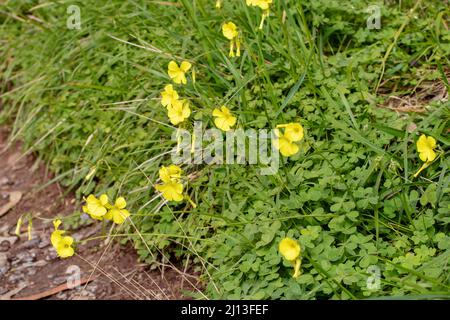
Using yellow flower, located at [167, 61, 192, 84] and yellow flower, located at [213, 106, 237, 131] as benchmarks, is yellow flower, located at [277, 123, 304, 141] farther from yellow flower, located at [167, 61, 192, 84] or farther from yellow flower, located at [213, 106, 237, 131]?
yellow flower, located at [167, 61, 192, 84]

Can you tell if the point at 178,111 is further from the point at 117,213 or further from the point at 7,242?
the point at 7,242

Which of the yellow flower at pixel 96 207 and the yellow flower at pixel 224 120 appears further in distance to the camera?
the yellow flower at pixel 224 120

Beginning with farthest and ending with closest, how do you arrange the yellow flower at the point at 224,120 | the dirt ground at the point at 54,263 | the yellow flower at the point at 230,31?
1. the dirt ground at the point at 54,263
2. the yellow flower at the point at 230,31
3. the yellow flower at the point at 224,120

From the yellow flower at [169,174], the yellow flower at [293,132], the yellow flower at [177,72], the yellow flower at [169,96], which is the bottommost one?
the yellow flower at [169,174]

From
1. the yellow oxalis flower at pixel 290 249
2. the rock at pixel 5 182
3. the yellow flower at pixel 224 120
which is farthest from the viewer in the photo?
the rock at pixel 5 182

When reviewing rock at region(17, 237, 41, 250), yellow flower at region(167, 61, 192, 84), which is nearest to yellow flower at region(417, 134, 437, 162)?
yellow flower at region(167, 61, 192, 84)

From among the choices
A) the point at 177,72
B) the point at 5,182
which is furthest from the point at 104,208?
the point at 5,182

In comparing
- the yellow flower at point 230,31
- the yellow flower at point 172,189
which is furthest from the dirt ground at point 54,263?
the yellow flower at point 230,31

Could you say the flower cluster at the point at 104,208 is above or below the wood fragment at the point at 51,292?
above

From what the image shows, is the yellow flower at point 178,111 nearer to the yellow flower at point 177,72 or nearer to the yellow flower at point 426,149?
the yellow flower at point 177,72
